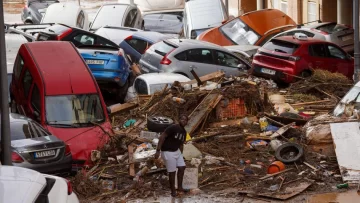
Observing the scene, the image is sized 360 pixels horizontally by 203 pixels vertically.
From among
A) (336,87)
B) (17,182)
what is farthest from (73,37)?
(17,182)

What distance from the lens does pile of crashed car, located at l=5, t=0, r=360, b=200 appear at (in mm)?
15086

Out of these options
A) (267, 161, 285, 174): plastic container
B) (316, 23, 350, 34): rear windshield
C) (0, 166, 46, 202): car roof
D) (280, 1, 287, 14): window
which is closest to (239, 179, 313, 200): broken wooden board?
(267, 161, 285, 174): plastic container

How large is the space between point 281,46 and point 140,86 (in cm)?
465

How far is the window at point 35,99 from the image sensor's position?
18255 millimetres

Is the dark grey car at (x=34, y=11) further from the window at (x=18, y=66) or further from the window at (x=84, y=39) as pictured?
the window at (x=18, y=66)

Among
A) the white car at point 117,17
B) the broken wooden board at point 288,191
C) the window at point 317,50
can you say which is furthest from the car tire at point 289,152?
the white car at point 117,17

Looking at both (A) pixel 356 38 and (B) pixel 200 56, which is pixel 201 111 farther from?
(A) pixel 356 38

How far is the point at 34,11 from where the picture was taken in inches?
1555

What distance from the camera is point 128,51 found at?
88.8 ft

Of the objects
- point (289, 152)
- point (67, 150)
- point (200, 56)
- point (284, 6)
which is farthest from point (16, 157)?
point (284, 6)

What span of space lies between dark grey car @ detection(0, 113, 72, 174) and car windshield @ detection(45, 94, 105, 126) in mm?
1840

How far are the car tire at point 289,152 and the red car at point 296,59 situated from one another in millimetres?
7662

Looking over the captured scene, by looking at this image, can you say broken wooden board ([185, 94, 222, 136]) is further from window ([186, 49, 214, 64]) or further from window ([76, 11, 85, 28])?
window ([76, 11, 85, 28])

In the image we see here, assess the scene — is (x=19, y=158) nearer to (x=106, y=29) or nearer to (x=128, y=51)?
(x=128, y=51)
